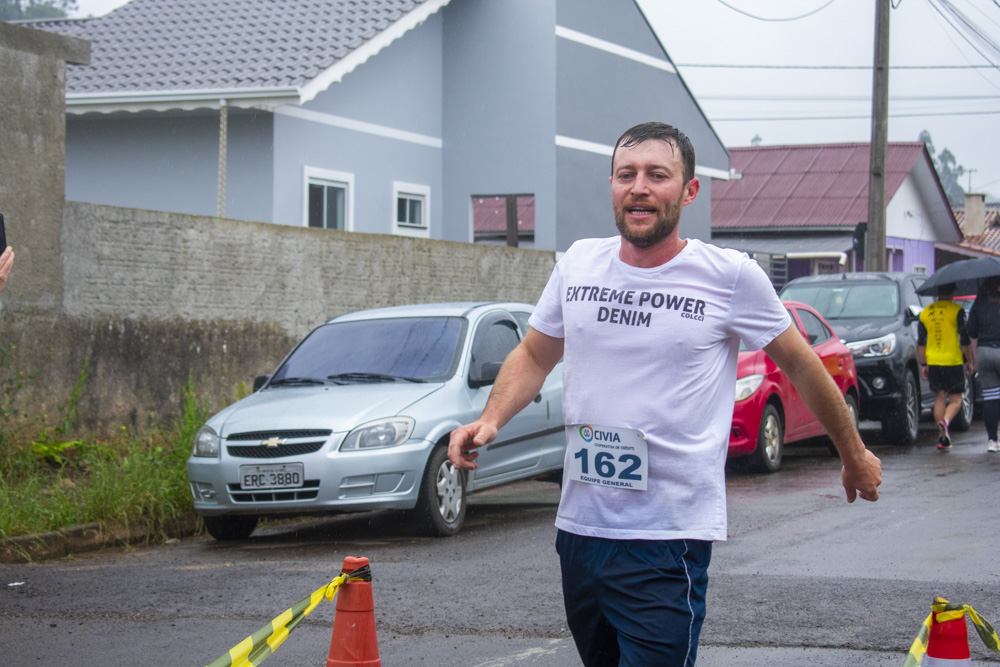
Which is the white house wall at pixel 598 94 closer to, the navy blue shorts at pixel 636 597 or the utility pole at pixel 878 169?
the utility pole at pixel 878 169

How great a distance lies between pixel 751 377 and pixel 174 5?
44.9 ft

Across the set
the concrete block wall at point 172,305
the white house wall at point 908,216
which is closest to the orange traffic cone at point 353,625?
the concrete block wall at point 172,305

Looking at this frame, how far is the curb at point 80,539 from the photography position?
841 centimetres

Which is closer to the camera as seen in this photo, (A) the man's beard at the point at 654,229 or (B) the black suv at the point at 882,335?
(A) the man's beard at the point at 654,229

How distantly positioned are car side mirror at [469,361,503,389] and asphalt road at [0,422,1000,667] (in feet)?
3.47

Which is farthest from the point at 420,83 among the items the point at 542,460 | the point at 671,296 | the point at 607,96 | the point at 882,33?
the point at 671,296

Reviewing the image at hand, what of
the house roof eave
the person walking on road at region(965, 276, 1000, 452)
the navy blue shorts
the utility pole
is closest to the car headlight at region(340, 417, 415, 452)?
the navy blue shorts

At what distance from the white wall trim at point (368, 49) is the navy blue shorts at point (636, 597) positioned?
14.1 metres

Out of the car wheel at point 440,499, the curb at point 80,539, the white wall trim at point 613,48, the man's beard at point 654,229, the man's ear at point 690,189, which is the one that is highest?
the white wall trim at point 613,48

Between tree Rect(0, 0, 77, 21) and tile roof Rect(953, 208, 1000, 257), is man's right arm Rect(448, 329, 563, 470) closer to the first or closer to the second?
tree Rect(0, 0, 77, 21)

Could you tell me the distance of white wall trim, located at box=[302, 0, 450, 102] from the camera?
17172 millimetres

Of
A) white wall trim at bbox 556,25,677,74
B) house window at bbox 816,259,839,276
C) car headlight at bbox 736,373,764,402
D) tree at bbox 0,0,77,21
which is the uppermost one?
tree at bbox 0,0,77,21

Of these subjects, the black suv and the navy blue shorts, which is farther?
the black suv

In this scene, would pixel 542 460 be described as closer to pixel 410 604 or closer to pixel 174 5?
pixel 410 604
